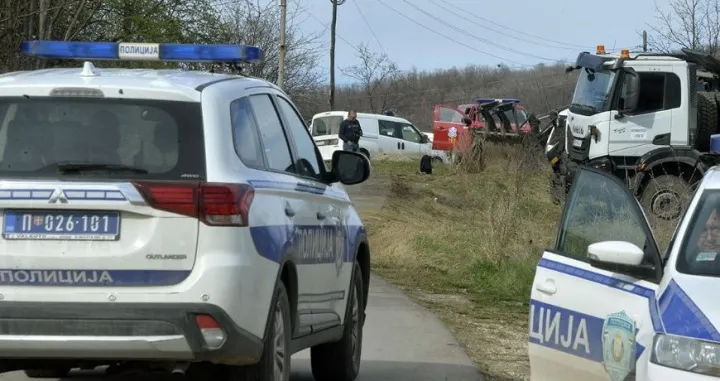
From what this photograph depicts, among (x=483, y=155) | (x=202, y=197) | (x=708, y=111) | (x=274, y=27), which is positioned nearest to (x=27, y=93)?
(x=202, y=197)

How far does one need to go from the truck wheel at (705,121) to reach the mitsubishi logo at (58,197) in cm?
1590

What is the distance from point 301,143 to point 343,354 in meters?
1.46

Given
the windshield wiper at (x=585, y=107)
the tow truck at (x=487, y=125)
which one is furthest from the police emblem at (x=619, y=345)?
the tow truck at (x=487, y=125)

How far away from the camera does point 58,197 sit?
514 cm

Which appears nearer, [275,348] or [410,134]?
[275,348]

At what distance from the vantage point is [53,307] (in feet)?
16.9

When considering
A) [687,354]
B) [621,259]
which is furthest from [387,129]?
[687,354]

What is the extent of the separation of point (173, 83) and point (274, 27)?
35068mm

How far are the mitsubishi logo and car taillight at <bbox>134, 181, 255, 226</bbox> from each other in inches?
12.3

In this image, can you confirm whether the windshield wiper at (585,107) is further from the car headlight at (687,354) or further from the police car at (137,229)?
the car headlight at (687,354)

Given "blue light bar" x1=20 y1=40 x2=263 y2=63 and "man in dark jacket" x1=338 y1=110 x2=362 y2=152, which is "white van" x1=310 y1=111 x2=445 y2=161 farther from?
"blue light bar" x1=20 y1=40 x2=263 y2=63

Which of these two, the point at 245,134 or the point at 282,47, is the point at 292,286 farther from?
the point at 282,47

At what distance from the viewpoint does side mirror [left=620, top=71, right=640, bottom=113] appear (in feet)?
63.6

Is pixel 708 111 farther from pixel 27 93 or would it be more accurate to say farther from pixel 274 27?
pixel 274 27
